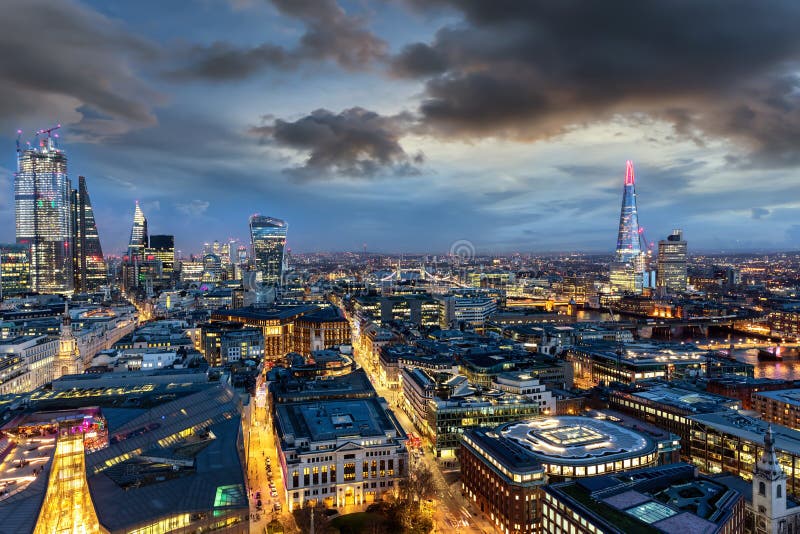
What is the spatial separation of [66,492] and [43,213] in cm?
18749

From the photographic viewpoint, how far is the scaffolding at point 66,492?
23.4 m

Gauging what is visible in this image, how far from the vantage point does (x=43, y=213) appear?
18000 cm

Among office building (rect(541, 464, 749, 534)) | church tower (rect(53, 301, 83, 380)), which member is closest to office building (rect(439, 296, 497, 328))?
church tower (rect(53, 301, 83, 380))

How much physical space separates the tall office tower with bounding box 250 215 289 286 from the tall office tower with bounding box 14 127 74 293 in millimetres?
62290

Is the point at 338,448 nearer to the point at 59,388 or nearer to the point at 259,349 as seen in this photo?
the point at 59,388

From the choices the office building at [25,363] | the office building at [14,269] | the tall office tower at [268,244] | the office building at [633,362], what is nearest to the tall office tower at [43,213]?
the office building at [14,269]

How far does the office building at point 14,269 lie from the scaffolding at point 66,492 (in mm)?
168034

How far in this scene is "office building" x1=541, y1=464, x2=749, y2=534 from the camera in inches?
1113

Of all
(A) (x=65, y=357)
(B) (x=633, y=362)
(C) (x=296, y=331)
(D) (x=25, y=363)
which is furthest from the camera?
(C) (x=296, y=331)

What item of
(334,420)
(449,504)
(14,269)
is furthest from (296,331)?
(14,269)

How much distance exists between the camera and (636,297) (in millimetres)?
168000

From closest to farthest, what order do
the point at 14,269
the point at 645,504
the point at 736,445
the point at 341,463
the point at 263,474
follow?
the point at 645,504, the point at 341,463, the point at 736,445, the point at 263,474, the point at 14,269

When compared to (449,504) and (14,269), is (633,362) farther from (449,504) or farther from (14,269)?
(14,269)

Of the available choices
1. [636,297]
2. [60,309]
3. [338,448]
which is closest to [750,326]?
[636,297]
